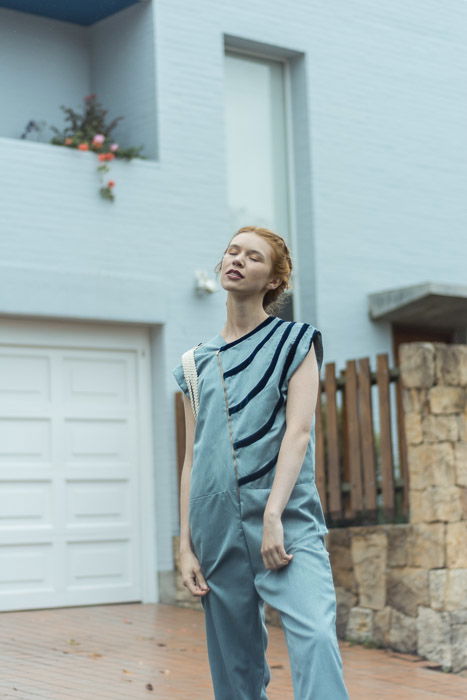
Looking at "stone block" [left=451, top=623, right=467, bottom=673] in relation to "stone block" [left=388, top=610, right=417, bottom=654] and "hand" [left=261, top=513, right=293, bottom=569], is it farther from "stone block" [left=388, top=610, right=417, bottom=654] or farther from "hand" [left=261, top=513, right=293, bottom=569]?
"hand" [left=261, top=513, right=293, bottom=569]

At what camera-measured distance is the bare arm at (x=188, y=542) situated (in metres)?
3.69

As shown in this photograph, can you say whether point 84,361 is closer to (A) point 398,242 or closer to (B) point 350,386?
(B) point 350,386

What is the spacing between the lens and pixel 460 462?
26.6 feet

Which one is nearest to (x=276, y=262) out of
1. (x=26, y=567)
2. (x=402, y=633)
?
(x=402, y=633)

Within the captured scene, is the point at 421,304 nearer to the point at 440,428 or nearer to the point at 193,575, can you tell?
the point at 440,428

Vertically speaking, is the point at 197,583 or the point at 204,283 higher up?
the point at 204,283

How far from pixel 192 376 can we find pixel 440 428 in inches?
177

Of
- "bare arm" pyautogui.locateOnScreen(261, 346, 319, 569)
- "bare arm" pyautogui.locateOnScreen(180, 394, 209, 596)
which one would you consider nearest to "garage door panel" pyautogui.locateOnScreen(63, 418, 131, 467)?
"bare arm" pyautogui.locateOnScreen(180, 394, 209, 596)

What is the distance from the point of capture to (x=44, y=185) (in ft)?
33.0

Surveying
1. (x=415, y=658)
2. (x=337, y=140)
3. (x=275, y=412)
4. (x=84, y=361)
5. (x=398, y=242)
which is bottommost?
(x=415, y=658)

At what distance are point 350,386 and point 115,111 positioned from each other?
12.6 feet

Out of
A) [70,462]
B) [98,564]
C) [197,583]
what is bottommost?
[98,564]

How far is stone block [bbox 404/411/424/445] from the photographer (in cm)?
816

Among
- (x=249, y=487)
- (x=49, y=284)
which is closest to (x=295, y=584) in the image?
(x=249, y=487)
